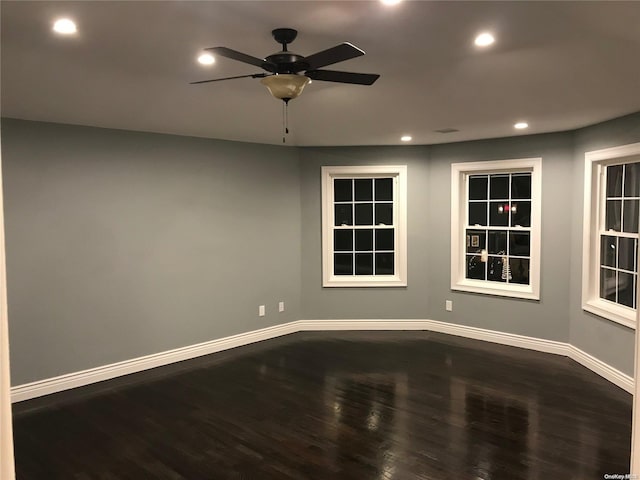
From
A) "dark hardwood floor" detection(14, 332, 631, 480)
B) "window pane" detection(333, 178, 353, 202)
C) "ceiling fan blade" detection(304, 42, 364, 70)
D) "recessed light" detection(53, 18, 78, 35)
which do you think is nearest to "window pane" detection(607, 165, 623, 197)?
"dark hardwood floor" detection(14, 332, 631, 480)

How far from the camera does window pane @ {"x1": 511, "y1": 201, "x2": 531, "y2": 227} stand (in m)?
5.81

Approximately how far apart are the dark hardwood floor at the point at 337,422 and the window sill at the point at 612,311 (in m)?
0.60

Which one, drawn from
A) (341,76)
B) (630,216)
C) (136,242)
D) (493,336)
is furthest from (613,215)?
(136,242)

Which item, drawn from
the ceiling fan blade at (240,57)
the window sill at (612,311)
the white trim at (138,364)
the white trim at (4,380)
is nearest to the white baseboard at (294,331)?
the white trim at (138,364)

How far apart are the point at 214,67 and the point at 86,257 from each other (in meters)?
2.66

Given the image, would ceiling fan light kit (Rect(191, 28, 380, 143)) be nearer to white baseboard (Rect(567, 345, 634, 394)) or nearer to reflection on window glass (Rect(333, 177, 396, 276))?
white baseboard (Rect(567, 345, 634, 394))

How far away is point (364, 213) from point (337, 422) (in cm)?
342

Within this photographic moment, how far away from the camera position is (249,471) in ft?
10.2

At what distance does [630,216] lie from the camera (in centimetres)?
468

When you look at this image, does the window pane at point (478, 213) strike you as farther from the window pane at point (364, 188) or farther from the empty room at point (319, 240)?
the window pane at point (364, 188)

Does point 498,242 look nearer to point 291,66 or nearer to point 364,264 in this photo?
point 364,264

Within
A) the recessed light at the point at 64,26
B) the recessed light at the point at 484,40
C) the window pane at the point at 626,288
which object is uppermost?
the recessed light at the point at 484,40

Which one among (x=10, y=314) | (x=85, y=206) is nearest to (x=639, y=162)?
(x=85, y=206)

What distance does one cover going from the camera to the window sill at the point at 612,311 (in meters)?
4.42
